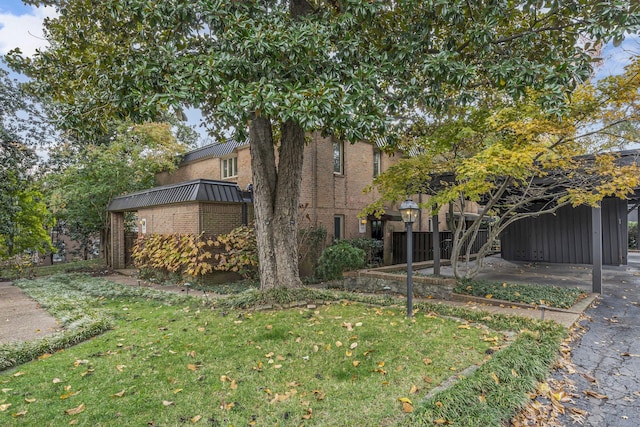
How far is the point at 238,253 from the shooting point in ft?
34.7

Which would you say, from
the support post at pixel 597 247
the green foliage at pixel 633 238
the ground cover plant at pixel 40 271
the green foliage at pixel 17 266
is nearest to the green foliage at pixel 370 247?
the support post at pixel 597 247

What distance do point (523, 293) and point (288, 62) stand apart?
6721mm

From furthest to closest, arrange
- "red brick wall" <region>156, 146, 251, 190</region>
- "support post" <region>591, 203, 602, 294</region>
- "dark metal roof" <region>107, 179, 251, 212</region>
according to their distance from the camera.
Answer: "red brick wall" <region>156, 146, 251, 190</region>
"dark metal roof" <region>107, 179, 251, 212</region>
"support post" <region>591, 203, 602, 294</region>

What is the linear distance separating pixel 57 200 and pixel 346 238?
13.0 metres

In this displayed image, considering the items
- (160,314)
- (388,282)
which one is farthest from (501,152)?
(160,314)

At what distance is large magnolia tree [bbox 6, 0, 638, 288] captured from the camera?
5.05 metres

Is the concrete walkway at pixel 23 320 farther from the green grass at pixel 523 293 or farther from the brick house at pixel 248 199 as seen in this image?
the green grass at pixel 523 293

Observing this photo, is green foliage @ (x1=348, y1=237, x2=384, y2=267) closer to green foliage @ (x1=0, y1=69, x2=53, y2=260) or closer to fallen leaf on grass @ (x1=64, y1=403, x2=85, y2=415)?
fallen leaf on grass @ (x1=64, y1=403, x2=85, y2=415)

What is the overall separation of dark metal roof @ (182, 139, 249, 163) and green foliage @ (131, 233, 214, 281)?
12.8 ft

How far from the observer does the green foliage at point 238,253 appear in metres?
10.4

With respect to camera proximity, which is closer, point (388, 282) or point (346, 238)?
point (388, 282)

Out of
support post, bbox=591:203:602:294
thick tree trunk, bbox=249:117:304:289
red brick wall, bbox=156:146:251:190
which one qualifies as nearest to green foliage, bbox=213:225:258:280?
red brick wall, bbox=156:146:251:190

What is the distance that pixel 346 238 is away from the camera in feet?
43.7

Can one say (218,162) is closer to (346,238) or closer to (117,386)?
(346,238)
